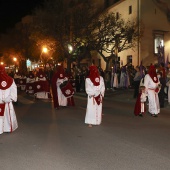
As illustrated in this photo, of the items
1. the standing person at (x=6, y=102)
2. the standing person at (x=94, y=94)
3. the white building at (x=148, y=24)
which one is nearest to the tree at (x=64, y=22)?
the white building at (x=148, y=24)

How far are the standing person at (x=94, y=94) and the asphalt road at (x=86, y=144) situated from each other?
0.30 metres

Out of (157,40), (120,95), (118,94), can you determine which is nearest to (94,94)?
(120,95)

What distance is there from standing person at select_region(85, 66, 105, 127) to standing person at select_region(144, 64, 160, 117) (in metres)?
2.45

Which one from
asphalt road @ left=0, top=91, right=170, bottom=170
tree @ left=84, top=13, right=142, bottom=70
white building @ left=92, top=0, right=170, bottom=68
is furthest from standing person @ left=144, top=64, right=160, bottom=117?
white building @ left=92, top=0, right=170, bottom=68

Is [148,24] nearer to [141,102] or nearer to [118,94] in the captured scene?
[118,94]

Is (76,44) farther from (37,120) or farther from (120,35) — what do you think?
(37,120)

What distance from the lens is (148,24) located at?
35.1 meters

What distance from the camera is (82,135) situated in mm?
8820

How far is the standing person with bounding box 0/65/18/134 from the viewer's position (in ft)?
Answer: 30.0

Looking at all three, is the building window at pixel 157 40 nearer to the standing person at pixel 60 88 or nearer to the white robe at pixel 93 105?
the standing person at pixel 60 88

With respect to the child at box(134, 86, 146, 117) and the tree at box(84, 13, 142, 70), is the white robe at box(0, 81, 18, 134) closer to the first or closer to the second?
the child at box(134, 86, 146, 117)

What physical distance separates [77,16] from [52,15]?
243 cm

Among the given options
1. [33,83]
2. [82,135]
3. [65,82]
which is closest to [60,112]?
[65,82]

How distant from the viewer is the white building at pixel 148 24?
34.5m
